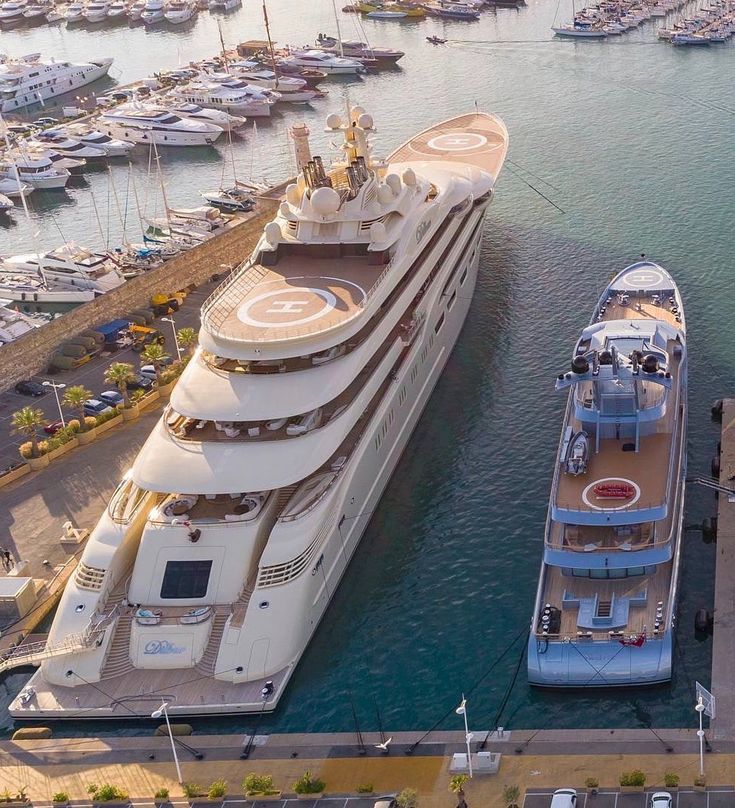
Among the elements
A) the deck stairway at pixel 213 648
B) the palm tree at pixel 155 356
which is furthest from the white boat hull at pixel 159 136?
the deck stairway at pixel 213 648

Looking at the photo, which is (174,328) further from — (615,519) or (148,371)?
(615,519)

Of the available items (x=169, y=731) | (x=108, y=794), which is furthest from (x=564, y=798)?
(x=108, y=794)

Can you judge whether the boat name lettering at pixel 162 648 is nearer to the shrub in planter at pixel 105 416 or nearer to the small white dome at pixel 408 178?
the shrub in planter at pixel 105 416

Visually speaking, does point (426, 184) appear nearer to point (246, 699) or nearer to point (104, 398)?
point (104, 398)

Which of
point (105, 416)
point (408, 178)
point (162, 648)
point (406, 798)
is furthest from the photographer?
point (408, 178)

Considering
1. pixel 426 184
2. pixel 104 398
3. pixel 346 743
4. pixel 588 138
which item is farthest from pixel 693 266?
pixel 346 743

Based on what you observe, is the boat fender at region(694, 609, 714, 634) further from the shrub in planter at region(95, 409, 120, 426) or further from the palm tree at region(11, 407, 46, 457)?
the palm tree at region(11, 407, 46, 457)

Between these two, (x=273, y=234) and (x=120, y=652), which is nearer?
(x=120, y=652)
